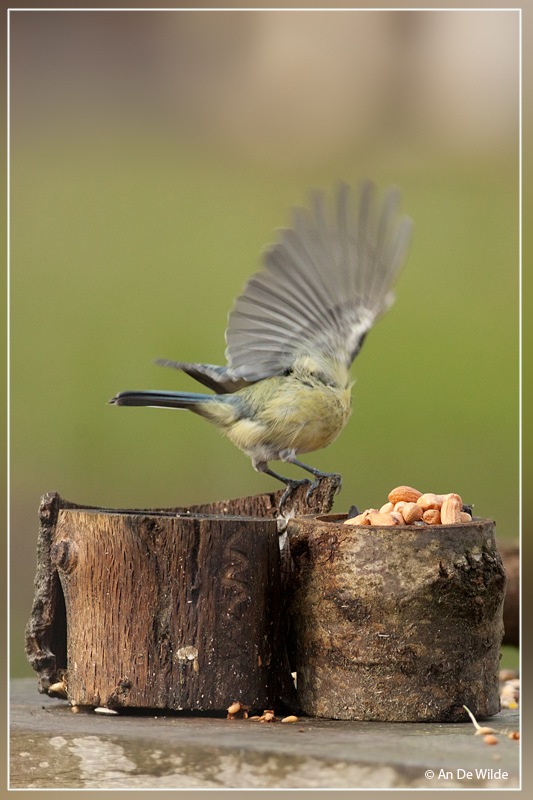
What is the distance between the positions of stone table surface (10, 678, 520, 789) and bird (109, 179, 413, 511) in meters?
0.80

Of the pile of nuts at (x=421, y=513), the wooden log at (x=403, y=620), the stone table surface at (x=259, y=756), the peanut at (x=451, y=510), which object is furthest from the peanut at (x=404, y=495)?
the stone table surface at (x=259, y=756)

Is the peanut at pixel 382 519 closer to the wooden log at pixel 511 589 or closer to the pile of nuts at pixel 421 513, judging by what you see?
the pile of nuts at pixel 421 513

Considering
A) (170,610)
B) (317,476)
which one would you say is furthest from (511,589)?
(170,610)

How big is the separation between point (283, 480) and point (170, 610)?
28.3 inches

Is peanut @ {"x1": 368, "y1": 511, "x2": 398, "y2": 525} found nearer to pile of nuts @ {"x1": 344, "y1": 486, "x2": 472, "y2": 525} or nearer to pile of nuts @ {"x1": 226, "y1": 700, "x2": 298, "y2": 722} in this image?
pile of nuts @ {"x1": 344, "y1": 486, "x2": 472, "y2": 525}

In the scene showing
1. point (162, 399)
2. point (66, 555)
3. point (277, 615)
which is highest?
point (162, 399)

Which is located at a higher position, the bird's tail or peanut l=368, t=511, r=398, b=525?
the bird's tail

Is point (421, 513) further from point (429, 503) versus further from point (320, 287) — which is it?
point (320, 287)

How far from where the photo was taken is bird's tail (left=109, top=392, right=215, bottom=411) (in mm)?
2422

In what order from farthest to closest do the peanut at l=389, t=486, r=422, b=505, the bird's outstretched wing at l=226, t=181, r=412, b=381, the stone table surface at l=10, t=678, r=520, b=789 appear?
the bird's outstretched wing at l=226, t=181, r=412, b=381 < the peanut at l=389, t=486, r=422, b=505 < the stone table surface at l=10, t=678, r=520, b=789

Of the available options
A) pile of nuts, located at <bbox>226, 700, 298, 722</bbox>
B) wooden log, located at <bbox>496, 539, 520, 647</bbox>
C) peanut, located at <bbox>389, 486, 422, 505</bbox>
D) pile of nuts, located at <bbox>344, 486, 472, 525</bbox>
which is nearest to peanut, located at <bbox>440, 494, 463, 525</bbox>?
pile of nuts, located at <bbox>344, 486, 472, 525</bbox>

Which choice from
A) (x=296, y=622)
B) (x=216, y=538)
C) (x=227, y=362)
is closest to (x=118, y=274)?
(x=227, y=362)

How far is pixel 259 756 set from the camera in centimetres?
166

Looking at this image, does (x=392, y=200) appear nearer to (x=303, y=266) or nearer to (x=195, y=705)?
(x=303, y=266)
